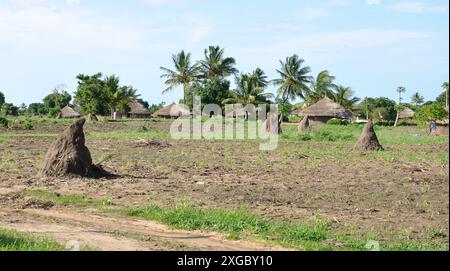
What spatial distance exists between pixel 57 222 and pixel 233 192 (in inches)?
151

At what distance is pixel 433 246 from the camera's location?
6.91 meters

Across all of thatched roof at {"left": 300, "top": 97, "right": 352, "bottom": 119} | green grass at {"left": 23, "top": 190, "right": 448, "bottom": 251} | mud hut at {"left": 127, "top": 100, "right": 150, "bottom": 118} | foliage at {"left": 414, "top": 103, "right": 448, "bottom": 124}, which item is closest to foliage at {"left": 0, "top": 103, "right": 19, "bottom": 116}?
mud hut at {"left": 127, "top": 100, "right": 150, "bottom": 118}

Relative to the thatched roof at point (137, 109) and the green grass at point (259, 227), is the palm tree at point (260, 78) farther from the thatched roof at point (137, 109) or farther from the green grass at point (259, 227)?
the green grass at point (259, 227)

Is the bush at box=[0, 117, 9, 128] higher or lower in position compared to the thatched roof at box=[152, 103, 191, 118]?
lower

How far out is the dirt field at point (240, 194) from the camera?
296 inches

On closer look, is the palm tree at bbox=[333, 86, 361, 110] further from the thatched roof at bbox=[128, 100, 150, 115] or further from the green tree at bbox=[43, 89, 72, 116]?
the green tree at bbox=[43, 89, 72, 116]

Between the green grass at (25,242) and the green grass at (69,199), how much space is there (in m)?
2.71

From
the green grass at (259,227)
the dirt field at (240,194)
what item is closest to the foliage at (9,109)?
the dirt field at (240,194)

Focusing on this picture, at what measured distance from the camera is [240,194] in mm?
10734

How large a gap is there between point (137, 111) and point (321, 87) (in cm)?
2270

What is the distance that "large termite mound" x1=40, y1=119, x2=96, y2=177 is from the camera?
12.1 m

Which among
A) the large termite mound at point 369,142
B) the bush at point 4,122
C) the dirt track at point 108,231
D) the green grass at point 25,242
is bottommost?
the dirt track at point 108,231

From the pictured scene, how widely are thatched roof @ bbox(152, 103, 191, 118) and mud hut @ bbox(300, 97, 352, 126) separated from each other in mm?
13402
